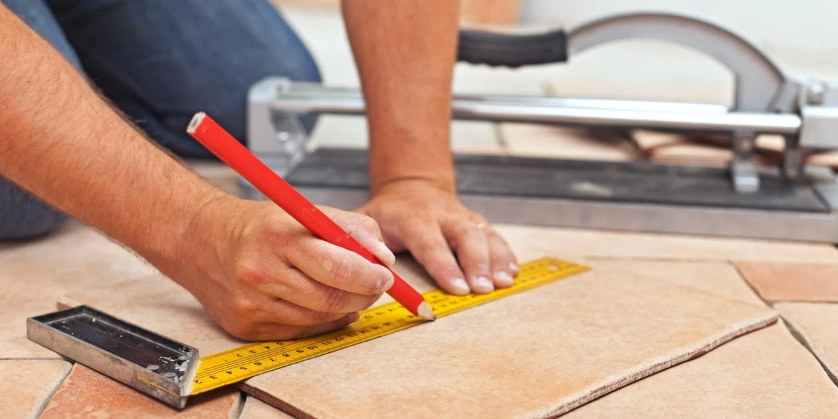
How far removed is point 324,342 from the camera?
0.97 meters

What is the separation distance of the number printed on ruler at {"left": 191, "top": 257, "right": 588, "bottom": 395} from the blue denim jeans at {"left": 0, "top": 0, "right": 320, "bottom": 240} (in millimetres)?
1011

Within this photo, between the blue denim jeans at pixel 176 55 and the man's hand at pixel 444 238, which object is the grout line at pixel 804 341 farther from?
the blue denim jeans at pixel 176 55

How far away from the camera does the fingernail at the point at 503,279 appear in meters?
1.17

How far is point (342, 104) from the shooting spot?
1663 millimetres

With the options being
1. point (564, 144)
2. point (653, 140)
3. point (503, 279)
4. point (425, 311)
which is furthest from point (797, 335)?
point (564, 144)

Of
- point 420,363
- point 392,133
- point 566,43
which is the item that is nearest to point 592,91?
point 566,43

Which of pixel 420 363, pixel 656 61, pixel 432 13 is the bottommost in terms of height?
pixel 656 61

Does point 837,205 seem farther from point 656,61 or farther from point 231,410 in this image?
point 656,61

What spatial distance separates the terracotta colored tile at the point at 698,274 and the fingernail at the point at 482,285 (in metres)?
0.22

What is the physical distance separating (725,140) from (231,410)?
1.45 meters

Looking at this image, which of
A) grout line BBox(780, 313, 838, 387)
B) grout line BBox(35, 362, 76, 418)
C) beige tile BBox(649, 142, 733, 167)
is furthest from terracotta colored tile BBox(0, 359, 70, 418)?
beige tile BBox(649, 142, 733, 167)

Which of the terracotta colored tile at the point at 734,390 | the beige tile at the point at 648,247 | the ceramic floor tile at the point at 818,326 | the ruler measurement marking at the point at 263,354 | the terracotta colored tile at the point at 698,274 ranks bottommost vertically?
the beige tile at the point at 648,247

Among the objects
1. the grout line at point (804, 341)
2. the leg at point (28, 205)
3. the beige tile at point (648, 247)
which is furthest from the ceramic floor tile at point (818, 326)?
the leg at point (28, 205)

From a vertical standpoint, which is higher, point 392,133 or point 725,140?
point 392,133
